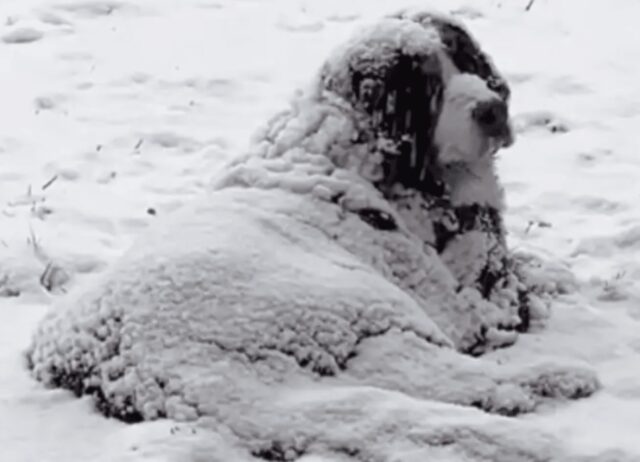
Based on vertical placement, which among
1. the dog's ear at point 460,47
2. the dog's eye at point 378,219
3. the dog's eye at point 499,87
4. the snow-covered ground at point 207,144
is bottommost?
the snow-covered ground at point 207,144

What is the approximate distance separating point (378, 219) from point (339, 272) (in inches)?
22.2

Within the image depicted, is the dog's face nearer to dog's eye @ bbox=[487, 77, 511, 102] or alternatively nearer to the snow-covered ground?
dog's eye @ bbox=[487, 77, 511, 102]

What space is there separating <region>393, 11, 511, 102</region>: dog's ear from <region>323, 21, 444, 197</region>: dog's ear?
9cm

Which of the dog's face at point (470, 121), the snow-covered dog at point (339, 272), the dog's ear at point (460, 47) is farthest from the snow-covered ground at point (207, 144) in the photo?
the dog's ear at point (460, 47)

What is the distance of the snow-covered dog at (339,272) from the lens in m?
4.17

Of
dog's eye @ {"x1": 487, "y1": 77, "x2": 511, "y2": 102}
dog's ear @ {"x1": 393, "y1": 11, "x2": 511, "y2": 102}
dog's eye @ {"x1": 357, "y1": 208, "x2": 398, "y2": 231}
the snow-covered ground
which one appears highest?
dog's ear @ {"x1": 393, "y1": 11, "x2": 511, "y2": 102}

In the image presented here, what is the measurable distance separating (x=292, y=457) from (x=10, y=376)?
118 centimetres

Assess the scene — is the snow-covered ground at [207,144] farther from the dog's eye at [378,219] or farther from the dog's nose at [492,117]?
the dog's nose at [492,117]

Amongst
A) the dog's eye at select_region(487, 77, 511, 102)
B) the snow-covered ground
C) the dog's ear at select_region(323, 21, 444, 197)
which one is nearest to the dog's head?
the dog's ear at select_region(323, 21, 444, 197)

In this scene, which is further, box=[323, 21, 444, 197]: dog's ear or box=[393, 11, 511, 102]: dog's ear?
box=[393, 11, 511, 102]: dog's ear

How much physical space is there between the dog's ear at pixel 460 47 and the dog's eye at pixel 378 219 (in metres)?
0.60

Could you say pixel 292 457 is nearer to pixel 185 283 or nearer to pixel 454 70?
pixel 185 283

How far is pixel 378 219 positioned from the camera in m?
5.15

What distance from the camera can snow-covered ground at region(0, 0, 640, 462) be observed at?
4594 millimetres
